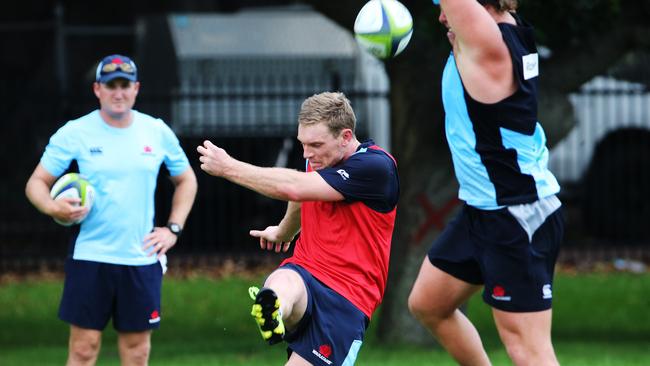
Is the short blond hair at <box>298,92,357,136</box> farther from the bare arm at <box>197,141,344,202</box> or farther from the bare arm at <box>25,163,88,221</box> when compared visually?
the bare arm at <box>25,163,88,221</box>

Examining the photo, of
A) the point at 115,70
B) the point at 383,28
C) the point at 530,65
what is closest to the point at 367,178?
the point at 383,28

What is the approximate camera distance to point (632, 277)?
1591 centimetres

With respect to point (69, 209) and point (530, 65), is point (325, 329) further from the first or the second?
point (69, 209)

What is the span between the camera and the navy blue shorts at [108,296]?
7.89m

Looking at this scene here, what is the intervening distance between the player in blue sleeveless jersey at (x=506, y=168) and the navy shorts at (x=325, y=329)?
0.72m

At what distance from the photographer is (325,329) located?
247 inches

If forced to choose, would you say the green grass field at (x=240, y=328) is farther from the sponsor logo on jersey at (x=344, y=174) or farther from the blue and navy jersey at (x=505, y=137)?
the sponsor logo on jersey at (x=344, y=174)

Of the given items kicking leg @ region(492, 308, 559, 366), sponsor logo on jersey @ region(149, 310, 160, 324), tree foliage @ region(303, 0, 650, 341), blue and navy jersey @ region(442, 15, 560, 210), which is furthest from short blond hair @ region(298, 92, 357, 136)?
tree foliage @ region(303, 0, 650, 341)

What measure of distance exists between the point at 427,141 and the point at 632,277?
19.0ft

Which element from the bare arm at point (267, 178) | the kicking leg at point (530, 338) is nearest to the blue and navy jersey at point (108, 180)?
the bare arm at point (267, 178)

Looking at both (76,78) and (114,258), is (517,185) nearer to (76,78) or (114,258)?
(114,258)

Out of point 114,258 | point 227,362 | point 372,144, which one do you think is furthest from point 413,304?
point 227,362

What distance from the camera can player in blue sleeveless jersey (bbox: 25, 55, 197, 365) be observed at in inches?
311

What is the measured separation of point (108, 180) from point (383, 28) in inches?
90.6
